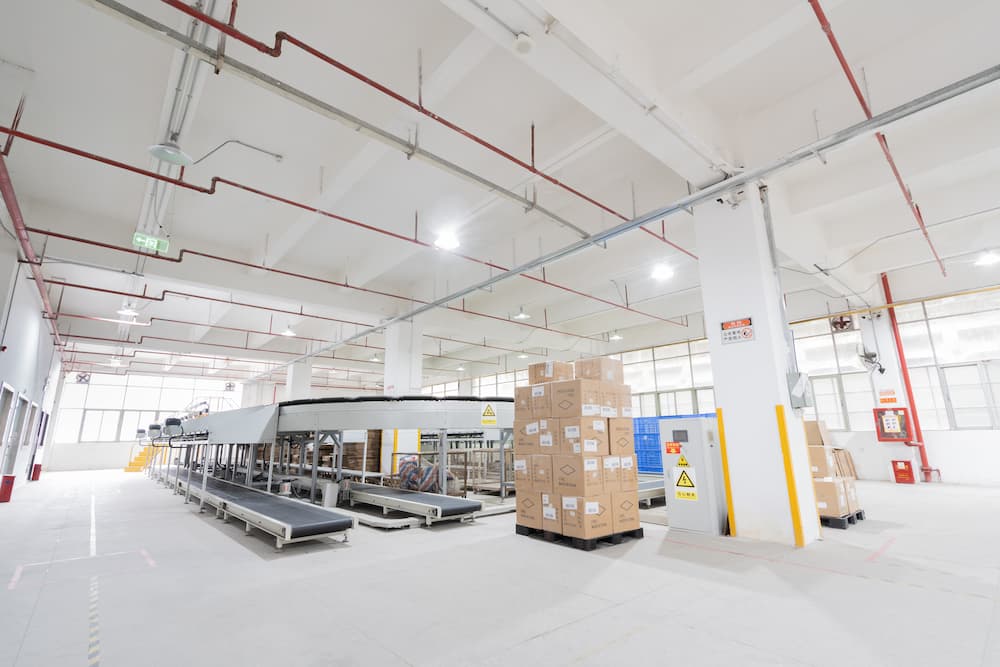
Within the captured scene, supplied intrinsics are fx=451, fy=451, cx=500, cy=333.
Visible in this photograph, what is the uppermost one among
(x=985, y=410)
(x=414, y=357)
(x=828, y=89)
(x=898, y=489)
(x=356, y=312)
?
(x=828, y=89)

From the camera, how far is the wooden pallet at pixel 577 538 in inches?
179

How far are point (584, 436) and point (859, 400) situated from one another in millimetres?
10797

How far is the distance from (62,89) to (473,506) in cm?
692

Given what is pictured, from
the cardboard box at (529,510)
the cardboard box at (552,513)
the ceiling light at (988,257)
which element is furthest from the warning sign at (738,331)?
the ceiling light at (988,257)

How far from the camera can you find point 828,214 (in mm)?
7883

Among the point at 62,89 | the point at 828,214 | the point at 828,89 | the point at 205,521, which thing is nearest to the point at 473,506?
the point at 205,521

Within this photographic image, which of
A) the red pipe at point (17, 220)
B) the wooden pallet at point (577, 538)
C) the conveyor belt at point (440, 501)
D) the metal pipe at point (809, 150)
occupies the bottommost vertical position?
the wooden pallet at point (577, 538)

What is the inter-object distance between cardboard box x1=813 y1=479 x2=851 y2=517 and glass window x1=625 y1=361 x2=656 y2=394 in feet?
32.1

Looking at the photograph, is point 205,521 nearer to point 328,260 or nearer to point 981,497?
point 328,260

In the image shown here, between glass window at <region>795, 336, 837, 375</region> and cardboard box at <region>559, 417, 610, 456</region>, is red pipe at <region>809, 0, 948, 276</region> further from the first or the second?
glass window at <region>795, 336, 837, 375</region>

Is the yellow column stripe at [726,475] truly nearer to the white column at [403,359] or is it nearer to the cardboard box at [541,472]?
the cardboard box at [541,472]

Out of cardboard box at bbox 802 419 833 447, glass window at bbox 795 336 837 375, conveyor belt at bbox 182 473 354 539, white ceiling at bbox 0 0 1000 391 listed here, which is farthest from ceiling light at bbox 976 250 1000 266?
conveyor belt at bbox 182 473 354 539

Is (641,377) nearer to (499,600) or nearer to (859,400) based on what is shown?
(859,400)

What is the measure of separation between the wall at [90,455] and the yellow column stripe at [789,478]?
24.4m
